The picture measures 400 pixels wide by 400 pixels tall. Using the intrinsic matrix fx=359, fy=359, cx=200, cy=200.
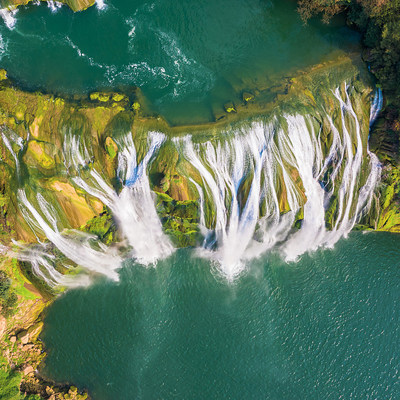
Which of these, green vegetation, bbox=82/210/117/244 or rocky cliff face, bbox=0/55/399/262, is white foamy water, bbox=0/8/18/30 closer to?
rocky cliff face, bbox=0/55/399/262

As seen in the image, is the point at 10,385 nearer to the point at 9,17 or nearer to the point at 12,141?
the point at 12,141

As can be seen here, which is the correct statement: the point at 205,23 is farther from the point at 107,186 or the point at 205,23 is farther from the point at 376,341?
the point at 376,341

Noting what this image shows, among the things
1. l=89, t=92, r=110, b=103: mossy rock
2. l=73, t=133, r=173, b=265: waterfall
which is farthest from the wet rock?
l=89, t=92, r=110, b=103: mossy rock

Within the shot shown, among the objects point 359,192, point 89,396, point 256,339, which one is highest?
point 359,192

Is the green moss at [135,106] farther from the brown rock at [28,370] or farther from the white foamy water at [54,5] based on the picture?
the brown rock at [28,370]

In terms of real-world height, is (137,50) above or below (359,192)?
above

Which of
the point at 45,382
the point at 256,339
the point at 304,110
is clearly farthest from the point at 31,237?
the point at 304,110
